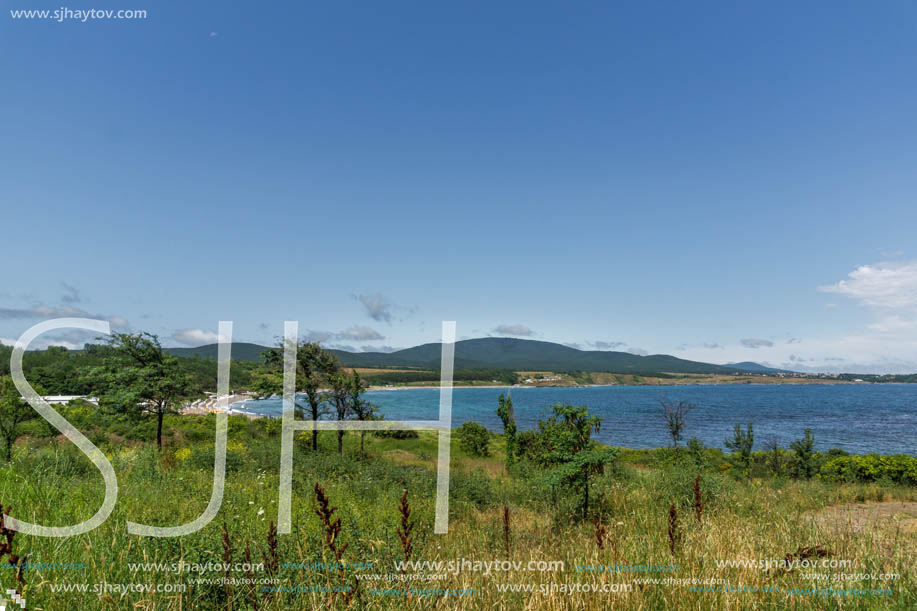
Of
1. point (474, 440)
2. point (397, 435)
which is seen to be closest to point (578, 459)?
point (474, 440)

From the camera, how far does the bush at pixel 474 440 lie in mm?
34453

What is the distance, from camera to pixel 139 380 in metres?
16.3

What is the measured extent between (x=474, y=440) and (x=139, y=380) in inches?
969

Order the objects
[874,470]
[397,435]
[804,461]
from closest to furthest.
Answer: [874,470], [804,461], [397,435]

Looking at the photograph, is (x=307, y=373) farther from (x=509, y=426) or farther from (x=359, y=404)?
(x=509, y=426)

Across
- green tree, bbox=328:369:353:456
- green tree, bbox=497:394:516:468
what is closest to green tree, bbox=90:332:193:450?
green tree, bbox=328:369:353:456

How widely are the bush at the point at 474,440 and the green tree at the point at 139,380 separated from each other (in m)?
22.6

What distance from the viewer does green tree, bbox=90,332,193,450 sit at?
16.2 m

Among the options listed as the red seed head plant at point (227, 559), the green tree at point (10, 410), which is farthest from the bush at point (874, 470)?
the green tree at point (10, 410)

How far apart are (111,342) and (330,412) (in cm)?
943

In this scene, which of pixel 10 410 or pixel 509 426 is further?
pixel 509 426

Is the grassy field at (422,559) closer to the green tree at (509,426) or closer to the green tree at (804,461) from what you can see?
the green tree at (509,426)

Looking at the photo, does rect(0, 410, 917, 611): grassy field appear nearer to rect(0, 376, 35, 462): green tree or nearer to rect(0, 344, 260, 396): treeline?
rect(0, 376, 35, 462): green tree

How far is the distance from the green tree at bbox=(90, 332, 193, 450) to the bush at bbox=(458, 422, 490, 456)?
74.0 ft
